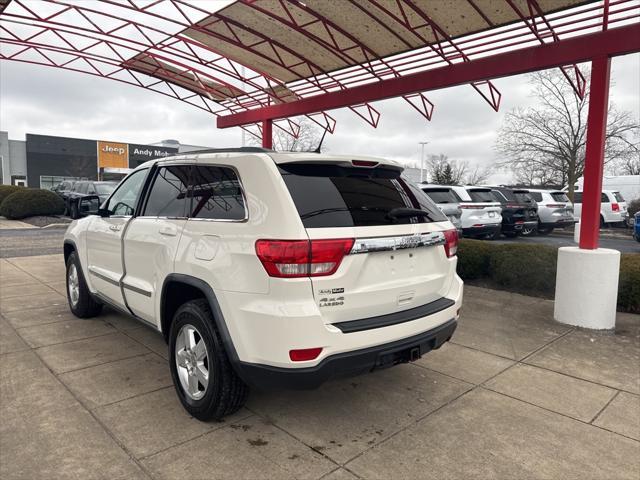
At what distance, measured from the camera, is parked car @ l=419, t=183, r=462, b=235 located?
11.7 m

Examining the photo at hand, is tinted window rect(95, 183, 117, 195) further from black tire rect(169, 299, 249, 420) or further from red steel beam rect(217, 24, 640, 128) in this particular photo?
black tire rect(169, 299, 249, 420)

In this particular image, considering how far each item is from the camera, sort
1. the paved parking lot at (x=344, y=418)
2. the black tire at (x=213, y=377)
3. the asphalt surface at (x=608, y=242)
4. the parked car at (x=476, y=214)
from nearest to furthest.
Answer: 1. the paved parking lot at (x=344, y=418)
2. the black tire at (x=213, y=377)
3. the parked car at (x=476, y=214)
4. the asphalt surface at (x=608, y=242)

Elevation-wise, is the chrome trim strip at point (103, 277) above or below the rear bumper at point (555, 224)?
below

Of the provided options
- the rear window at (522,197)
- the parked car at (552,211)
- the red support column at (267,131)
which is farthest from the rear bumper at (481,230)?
the red support column at (267,131)

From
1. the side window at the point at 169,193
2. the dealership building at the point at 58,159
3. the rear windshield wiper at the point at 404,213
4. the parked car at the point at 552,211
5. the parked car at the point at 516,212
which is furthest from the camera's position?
the dealership building at the point at 58,159

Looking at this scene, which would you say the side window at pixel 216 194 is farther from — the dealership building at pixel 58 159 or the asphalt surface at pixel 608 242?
the dealership building at pixel 58 159

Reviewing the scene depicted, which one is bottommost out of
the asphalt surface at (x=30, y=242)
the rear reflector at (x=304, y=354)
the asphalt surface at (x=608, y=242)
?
the asphalt surface at (x=30, y=242)

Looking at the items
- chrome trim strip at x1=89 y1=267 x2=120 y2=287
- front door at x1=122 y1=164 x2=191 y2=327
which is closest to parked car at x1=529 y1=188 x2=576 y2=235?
chrome trim strip at x1=89 y1=267 x2=120 y2=287

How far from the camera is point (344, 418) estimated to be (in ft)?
10.6

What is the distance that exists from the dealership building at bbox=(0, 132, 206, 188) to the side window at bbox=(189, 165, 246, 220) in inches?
1583

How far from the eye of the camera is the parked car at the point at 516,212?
1518cm

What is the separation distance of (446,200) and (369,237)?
32.3ft

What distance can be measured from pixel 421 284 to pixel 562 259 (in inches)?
131

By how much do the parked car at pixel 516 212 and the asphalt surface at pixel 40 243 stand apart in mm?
499
